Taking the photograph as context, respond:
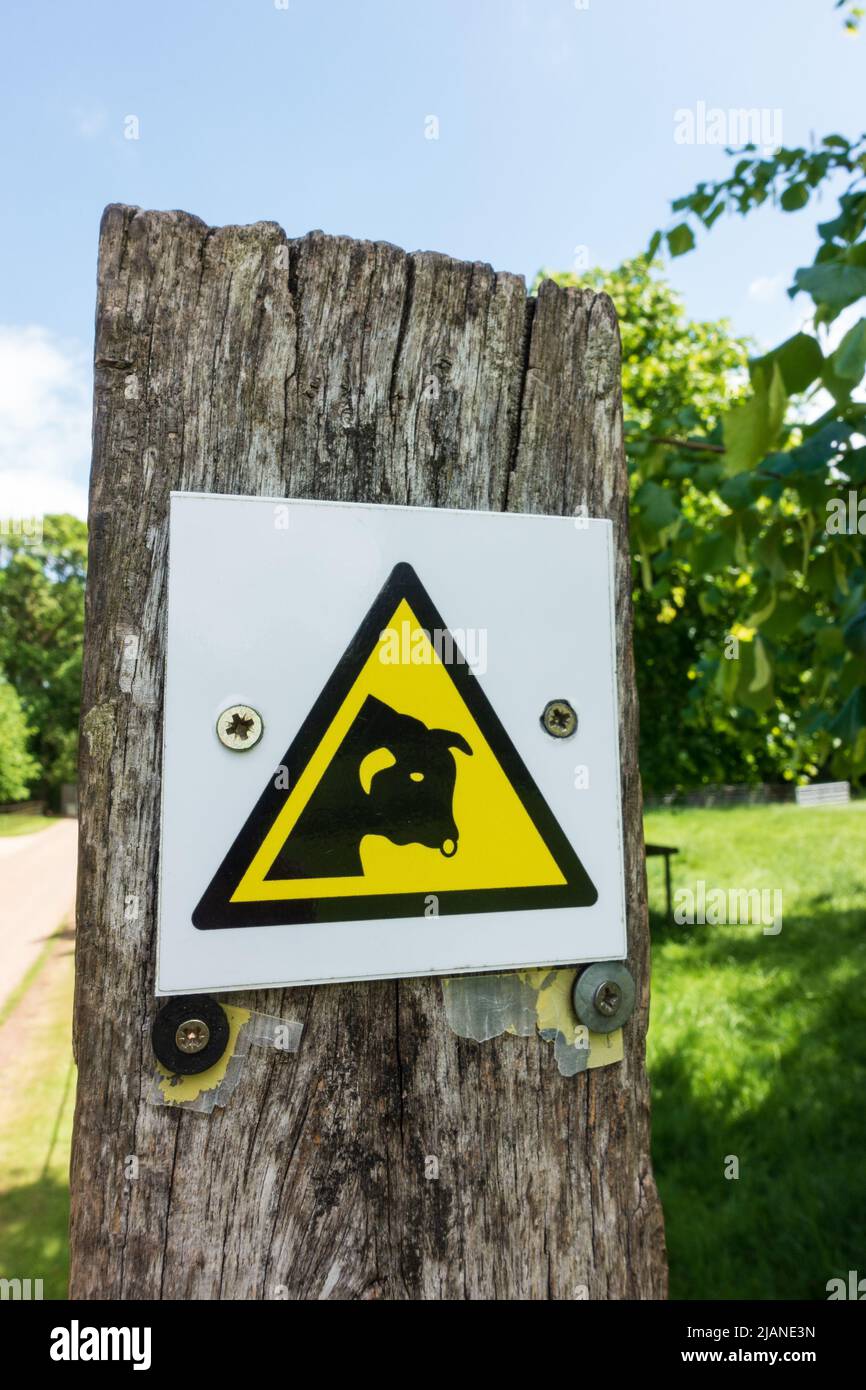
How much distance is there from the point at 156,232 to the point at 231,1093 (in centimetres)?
100

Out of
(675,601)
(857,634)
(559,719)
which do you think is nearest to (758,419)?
(857,634)

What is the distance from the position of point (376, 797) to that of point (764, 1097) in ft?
15.1

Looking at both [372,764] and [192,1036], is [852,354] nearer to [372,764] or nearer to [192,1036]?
[372,764]

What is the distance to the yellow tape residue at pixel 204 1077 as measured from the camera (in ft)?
3.59

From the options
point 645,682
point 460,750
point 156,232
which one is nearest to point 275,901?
point 460,750

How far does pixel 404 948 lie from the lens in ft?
3.76

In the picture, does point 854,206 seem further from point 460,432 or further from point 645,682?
point 645,682

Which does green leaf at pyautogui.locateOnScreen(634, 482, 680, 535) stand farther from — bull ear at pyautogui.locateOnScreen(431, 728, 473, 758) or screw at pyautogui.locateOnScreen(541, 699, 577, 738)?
bull ear at pyautogui.locateOnScreen(431, 728, 473, 758)

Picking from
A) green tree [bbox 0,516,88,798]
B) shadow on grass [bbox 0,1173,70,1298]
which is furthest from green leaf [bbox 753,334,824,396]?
green tree [bbox 0,516,88,798]

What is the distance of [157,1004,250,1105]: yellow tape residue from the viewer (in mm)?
1096

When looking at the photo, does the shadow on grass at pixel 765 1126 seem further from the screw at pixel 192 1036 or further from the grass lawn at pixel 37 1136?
the grass lawn at pixel 37 1136

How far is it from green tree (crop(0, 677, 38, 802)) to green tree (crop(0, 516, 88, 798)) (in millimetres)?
3951

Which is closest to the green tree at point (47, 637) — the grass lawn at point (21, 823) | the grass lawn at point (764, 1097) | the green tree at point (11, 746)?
the grass lawn at point (21, 823)

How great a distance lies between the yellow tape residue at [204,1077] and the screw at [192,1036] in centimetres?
3
